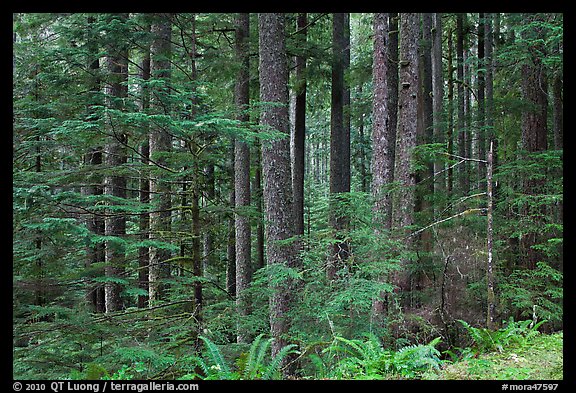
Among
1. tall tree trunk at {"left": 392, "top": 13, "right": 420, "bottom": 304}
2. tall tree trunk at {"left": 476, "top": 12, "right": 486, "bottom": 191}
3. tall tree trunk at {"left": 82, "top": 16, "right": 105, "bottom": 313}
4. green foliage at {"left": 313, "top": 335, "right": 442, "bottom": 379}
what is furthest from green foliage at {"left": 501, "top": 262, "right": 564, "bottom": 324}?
tall tree trunk at {"left": 82, "top": 16, "right": 105, "bottom": 313}

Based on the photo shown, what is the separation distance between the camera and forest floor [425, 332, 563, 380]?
4148 mm

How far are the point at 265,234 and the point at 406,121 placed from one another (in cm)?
391

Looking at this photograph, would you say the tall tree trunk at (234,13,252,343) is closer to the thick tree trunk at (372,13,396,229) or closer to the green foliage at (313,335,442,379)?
the thick tree trunk at (372,13,396,229)

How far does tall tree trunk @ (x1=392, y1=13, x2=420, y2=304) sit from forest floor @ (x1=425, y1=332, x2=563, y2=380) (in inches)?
115

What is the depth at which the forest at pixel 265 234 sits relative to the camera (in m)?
5.28

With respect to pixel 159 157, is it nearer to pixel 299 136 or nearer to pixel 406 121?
pixel 406 121

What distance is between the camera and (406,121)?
27.1ft

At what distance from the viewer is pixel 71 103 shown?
7.02 m

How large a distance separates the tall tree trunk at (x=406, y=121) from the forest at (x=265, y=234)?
0.14ft

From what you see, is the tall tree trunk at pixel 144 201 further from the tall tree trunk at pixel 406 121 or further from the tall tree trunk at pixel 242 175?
the tall tree trunk at pixel 406 121

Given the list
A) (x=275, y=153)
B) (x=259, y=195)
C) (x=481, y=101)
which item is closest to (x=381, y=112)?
(x=275, y=153)
